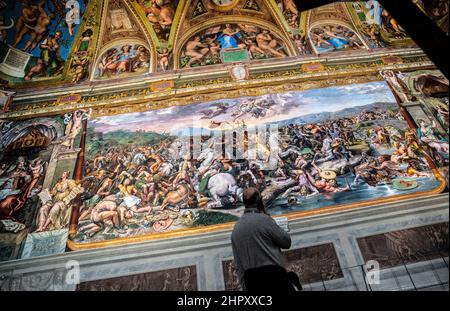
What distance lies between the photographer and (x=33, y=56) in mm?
8688

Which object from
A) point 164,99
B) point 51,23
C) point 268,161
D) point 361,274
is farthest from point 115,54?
point 361,274

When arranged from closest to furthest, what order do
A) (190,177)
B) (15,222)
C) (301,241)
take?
1. (301,241)
2. (15,222)
3. (190,177)

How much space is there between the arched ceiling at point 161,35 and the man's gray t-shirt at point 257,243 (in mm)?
6260

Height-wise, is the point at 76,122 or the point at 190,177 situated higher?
the point at 76,122

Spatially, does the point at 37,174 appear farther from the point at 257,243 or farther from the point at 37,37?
the point at 257,243

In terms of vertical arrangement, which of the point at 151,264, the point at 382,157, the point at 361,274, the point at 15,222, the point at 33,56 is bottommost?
the point at 361,274

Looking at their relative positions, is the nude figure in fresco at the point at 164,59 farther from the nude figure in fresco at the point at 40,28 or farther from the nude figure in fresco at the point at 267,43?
the nude figure in fresco at the point at 40,28

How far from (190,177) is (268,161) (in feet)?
5.13

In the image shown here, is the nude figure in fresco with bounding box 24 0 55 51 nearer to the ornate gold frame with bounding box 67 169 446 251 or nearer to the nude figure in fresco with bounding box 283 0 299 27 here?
the ornate gold frame with bounding box 67 169 446 251

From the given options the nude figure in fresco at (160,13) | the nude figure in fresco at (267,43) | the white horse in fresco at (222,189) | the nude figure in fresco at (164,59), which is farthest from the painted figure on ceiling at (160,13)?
the white horse in fresco at (222,189)

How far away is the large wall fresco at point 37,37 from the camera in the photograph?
8.41 m

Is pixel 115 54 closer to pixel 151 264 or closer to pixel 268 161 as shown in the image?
pixel 268 161

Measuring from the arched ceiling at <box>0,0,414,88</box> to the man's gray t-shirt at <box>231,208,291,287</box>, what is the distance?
626 centimetres

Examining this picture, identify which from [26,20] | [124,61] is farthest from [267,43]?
[26,20]
